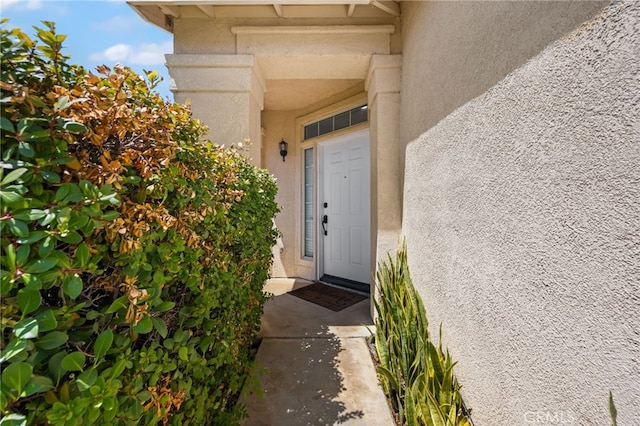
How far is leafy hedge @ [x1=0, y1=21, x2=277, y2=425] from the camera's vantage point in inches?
21.1

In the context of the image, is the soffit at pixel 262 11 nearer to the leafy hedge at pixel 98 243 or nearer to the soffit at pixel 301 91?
the soffit at pixel 301 91

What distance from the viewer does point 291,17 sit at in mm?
2609

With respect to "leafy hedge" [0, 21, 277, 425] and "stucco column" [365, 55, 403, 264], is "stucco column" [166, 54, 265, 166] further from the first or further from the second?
"leafy hedge" [0, 21, 277, 425]

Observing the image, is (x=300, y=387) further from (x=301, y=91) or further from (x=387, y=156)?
(x=301, y=91)

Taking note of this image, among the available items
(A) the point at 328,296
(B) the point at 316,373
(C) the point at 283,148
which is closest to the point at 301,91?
(C) the point at 283,148

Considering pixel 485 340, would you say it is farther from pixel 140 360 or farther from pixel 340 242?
pixel 340 242

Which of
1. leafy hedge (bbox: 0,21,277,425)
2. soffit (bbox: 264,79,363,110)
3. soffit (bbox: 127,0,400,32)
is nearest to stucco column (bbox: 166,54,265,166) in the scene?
soffit (bbox: 127,0,400,32)

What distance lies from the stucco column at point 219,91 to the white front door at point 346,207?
5.84 ft

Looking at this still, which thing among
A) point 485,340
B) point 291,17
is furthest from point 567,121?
point 291,17

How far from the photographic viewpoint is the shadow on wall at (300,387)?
5.24 feet

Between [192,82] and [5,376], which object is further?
[192,82]

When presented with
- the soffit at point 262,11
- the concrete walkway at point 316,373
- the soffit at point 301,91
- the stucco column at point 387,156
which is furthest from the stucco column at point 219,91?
the concrete walkway at point 316,373

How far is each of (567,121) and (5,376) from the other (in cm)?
160

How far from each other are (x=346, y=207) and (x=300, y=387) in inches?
105
